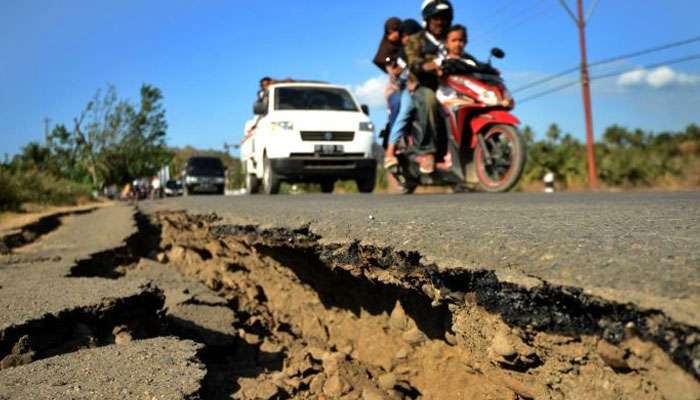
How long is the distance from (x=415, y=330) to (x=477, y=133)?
4271 mm

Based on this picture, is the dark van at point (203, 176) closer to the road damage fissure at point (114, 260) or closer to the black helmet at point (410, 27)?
the road damage fissure at point (114, 260)

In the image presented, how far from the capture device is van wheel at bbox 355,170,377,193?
8922 millimetres

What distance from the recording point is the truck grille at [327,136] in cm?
849

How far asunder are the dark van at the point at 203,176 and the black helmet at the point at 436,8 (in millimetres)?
17333

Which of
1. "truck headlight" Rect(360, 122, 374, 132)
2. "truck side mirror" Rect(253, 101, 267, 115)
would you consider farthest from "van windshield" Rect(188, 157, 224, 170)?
"truck headlight" Rect(360, 122, 374, 132)

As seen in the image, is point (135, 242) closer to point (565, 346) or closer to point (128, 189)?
A: point (565, 346)

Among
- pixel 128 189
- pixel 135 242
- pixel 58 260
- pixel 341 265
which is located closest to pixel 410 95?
pixel 135 242

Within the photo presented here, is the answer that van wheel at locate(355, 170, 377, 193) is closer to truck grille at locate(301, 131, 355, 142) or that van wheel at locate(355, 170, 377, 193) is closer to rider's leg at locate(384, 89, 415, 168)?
truck grille at locate(301, 131, 355, 142)

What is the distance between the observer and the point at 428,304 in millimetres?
1756

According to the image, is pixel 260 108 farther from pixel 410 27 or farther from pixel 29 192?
pixel 29 192

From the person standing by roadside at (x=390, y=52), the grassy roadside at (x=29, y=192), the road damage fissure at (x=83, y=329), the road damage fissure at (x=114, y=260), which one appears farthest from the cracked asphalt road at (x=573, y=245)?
the grassy roadside at (x=29, y=192)

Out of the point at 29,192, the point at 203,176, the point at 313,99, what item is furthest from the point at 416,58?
the point at 203,176

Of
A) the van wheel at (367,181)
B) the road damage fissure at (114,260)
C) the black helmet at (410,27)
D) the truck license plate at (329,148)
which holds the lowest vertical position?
the road damage fissure at (114,260)

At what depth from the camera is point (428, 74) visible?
19.6 ft
